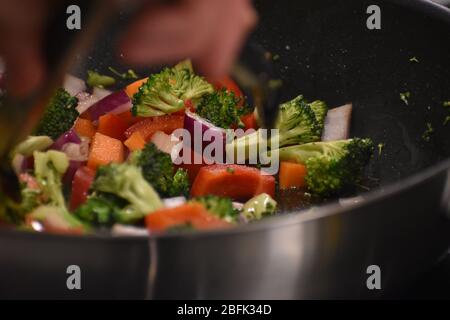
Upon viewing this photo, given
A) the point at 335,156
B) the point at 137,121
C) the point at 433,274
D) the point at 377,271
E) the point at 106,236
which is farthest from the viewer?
the point at 137,121

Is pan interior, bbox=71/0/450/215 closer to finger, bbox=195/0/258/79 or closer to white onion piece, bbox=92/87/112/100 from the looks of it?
white onion piece, bbox=92/87/112/100

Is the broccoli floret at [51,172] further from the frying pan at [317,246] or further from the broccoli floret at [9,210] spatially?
the frying pan at [317,246]

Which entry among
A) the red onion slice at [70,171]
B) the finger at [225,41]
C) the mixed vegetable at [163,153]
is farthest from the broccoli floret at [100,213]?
the finger at [225,41]

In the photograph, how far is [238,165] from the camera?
2.20 meters

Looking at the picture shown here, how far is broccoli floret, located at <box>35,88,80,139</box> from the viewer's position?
2.23m

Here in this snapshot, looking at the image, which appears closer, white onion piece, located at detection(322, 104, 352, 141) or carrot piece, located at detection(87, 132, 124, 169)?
carrot piece, located at detection(87, 132, 124, 169)

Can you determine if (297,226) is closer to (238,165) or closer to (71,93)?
(238,165)

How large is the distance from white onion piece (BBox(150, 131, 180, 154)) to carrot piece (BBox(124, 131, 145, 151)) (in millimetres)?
32

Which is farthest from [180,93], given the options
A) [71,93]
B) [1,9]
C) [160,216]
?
[1,9]

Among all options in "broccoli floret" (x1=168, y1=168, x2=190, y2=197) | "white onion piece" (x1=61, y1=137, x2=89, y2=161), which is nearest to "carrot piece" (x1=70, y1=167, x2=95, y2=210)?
"white onion piece" (x1=61, y1=137, x2=89, y2=161)

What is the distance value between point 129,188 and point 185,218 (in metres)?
0.23

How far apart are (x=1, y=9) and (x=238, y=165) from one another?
1170mm

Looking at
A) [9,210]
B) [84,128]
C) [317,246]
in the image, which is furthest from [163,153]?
[317,246]

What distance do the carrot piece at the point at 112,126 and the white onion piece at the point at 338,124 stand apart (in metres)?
0.60
